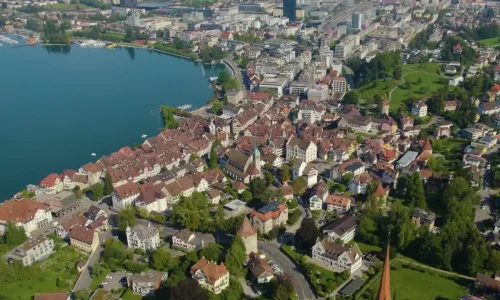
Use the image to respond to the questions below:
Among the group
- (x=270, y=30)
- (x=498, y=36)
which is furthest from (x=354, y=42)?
(x=498, y=36)

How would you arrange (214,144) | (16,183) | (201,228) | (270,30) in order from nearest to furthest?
(201,228) < (16,183) < (214,144) < (270,30)

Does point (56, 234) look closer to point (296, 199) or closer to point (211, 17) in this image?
point (296, 199)

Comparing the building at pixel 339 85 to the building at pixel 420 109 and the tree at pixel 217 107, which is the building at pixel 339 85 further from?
the tree at pixel 217 107

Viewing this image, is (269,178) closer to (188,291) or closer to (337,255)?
(337,255)

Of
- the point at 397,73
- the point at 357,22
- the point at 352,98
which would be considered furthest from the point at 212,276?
the point at 357,22

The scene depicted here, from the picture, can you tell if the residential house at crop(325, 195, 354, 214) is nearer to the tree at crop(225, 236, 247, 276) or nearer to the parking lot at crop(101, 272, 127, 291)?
the tree at crop(225, 236, 247, 276)

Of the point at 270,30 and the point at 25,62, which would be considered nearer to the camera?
the point at 25,62
